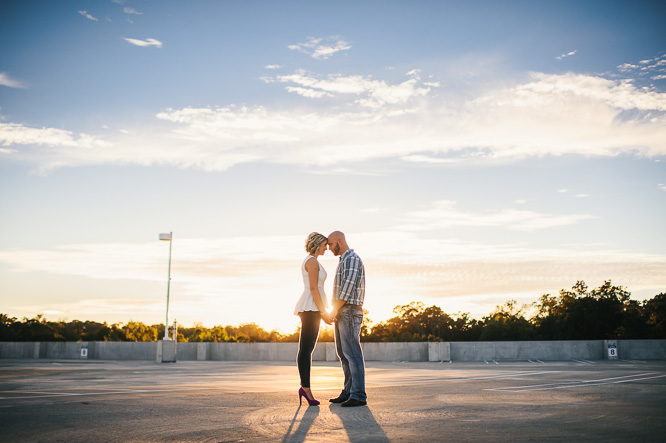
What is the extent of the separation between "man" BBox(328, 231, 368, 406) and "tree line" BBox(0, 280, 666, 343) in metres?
57.3

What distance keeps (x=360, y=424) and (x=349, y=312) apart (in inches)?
72.5

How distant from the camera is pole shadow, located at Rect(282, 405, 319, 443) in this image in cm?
367

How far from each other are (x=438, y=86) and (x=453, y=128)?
8.18ft

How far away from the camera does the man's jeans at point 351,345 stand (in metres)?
5.84

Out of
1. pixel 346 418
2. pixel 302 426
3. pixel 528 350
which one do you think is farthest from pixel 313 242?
pixel 528 350

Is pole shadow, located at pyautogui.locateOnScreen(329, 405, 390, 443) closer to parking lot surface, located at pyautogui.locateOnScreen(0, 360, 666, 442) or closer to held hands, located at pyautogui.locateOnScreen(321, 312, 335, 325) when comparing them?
parking lot surface, located at pyautogui.locateOnScreen(0, 360, 666, 442)

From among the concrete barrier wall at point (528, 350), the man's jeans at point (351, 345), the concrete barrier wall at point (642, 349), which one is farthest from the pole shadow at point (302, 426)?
the concrete barrier wall at point (642, 349)

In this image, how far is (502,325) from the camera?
235ft

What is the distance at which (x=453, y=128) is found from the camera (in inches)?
941

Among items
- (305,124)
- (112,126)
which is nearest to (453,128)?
(305,124)

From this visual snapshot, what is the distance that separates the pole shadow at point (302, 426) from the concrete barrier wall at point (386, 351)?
95.4 feet

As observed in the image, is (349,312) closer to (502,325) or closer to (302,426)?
(302,426)

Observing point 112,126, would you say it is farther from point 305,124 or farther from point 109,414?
point 109,414

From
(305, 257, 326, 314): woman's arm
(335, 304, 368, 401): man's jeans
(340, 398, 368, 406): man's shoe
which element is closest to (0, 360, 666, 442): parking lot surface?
(340, 398, 368, 406): man's shoe
